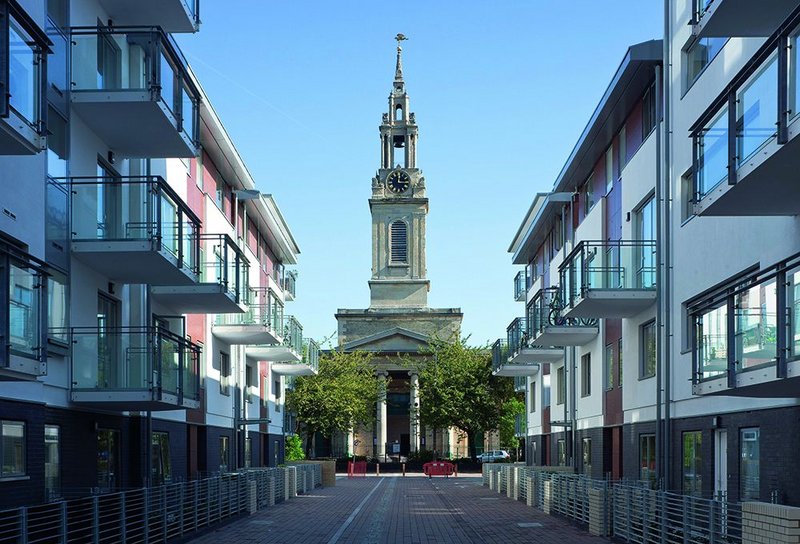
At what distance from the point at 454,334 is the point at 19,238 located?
56476 millimetres

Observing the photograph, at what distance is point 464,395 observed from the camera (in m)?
62.8

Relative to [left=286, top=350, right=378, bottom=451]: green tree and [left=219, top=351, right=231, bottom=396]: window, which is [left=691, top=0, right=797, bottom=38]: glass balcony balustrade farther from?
[left=286, top=350, right=378, bottom=451]: green tree

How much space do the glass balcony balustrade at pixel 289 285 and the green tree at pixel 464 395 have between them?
47.9ft

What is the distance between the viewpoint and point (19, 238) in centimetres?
1471

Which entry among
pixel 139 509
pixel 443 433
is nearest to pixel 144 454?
pixel 139 509

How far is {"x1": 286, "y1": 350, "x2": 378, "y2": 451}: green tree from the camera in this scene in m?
61.9

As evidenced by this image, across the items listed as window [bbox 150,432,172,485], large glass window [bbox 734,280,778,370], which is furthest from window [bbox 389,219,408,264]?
large glass window [bbox 734,280,778,370]

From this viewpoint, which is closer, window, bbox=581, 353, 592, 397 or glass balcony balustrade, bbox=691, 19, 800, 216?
glass balcony balustrade, bbox=691, 19, 800, 216

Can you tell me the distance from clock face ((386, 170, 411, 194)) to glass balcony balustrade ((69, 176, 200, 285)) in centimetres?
6502

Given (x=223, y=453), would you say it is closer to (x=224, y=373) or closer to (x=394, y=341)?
(x=224, y=373)

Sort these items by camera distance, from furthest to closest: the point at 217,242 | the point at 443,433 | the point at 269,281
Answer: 1. the point at 443,433
2. the point at 269,281
3. the point at 217,242

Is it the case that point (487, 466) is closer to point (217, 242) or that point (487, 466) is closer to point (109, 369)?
point (217, 242)

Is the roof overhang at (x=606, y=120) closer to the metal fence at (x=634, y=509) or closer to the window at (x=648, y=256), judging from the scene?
the window at (x=648, y=256)

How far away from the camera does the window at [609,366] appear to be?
89.7ft
